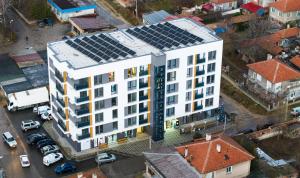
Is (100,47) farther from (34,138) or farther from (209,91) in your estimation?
(209,91)

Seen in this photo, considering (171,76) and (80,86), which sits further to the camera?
(171,76)

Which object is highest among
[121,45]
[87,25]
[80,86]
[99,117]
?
[121,45]

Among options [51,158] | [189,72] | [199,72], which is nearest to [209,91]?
[199,72]

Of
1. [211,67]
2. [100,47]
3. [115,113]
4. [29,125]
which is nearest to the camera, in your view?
[115,113]

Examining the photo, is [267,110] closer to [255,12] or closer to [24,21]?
[255,12]

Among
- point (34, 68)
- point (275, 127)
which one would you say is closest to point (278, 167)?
point (275, 127)

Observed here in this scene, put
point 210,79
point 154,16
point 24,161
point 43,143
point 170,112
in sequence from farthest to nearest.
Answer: point 154,16 < point 210,79 < point 170,112 < point 43,143 < point 24,161

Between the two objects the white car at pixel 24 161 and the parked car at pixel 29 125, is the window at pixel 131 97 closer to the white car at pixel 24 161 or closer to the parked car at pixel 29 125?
the parked car at pixel 29 125

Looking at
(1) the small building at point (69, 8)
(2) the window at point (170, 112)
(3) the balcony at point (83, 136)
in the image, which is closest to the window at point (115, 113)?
(3) the balcony at point (83, 136)
